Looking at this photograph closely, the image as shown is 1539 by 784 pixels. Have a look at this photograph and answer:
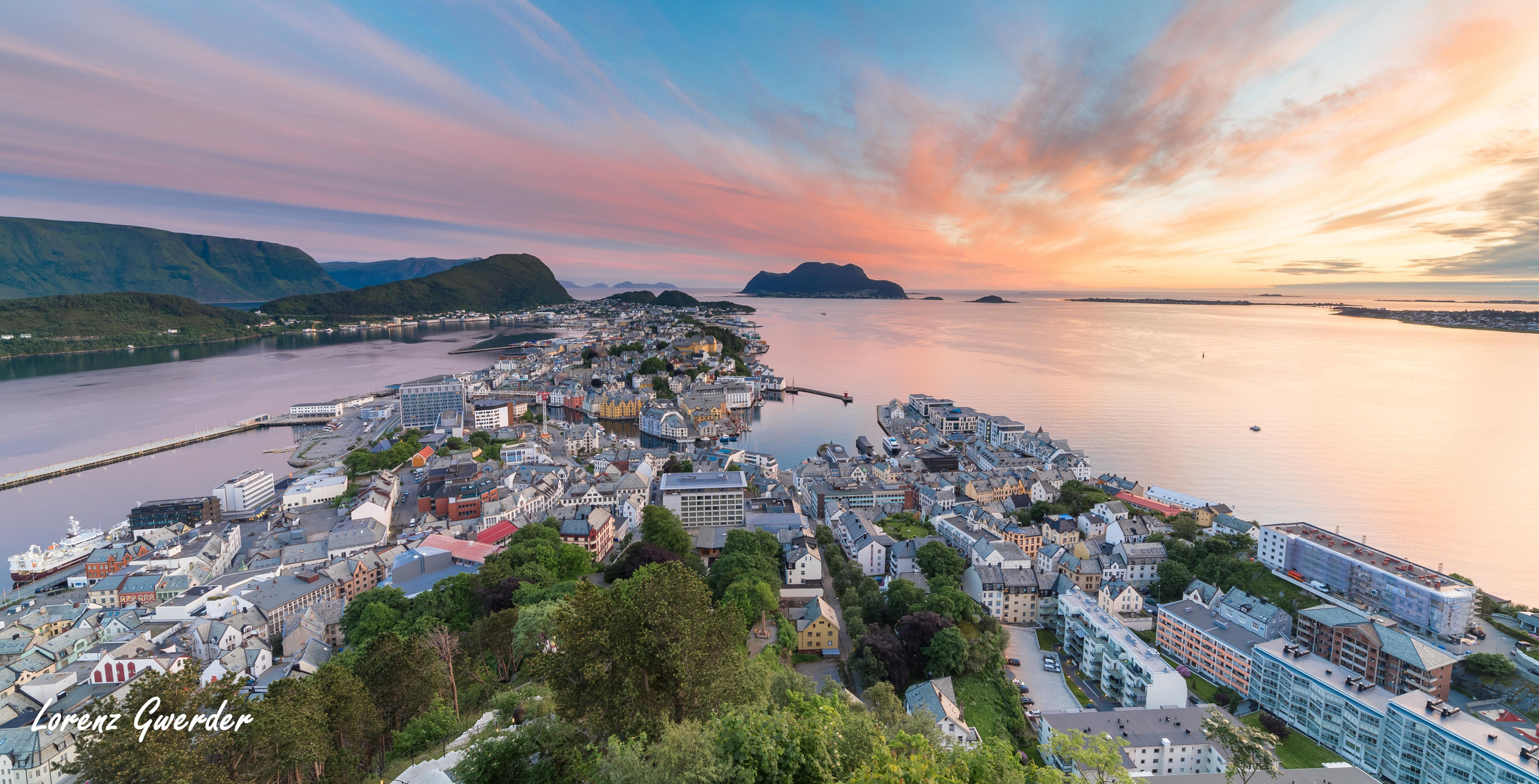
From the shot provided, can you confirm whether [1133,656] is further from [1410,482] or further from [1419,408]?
[1419,408]

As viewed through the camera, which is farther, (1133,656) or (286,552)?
(286,552)

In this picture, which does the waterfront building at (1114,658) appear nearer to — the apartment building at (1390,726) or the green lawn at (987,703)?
the apartment building at (1390,726)

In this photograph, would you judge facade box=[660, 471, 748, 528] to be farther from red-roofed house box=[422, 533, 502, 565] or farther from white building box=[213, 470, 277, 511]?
white building box=[213, 470, 277, 511]

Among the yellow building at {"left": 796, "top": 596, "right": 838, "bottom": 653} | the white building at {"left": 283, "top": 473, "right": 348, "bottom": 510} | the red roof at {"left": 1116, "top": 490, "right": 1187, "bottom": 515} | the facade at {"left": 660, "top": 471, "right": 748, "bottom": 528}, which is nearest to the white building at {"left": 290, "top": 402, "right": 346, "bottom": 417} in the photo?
the white building at {"left": 283, "top": 473, "right": 348, "bottom": 510}

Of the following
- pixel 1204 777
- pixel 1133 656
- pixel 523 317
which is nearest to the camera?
pixel 1204 777

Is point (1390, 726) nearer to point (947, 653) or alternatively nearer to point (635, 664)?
point (947, 653)

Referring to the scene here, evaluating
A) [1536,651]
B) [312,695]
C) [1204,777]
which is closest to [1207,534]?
[1536,651]
